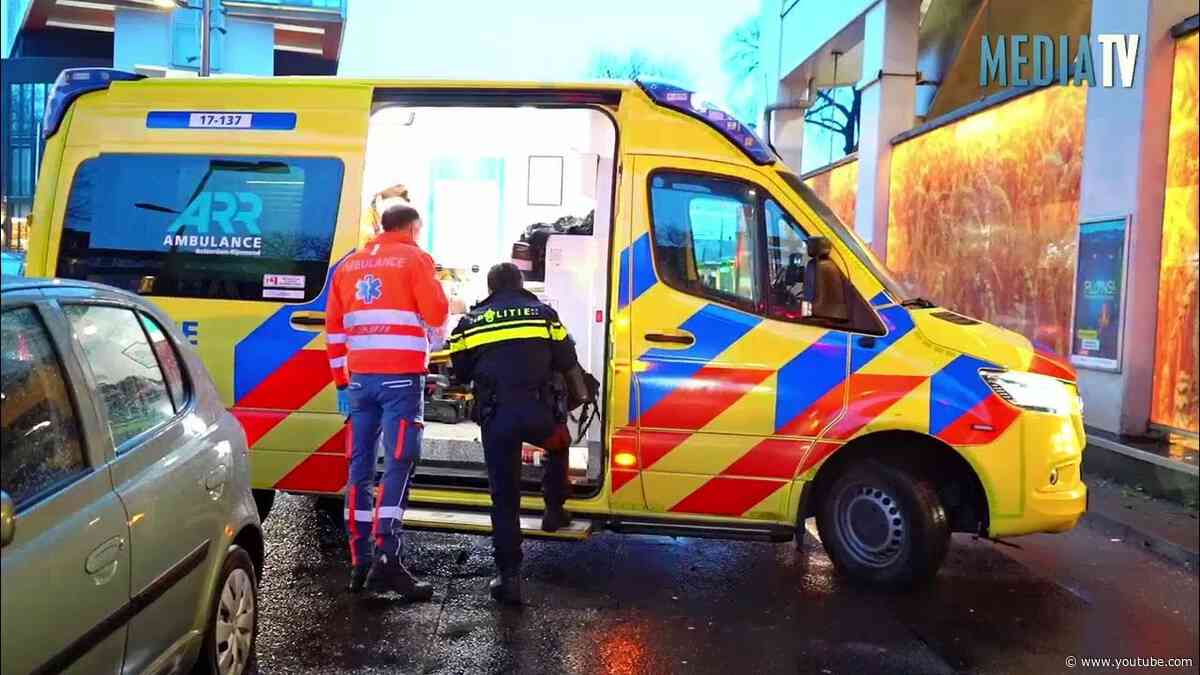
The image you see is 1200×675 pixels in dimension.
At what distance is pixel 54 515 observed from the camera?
2.64m

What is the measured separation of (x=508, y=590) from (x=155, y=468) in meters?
2.14

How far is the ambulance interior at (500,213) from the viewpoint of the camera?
6395 millimetres

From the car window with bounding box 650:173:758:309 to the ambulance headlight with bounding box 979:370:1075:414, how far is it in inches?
52.5

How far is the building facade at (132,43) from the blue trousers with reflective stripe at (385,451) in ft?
77.4

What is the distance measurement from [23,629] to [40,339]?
0.88m

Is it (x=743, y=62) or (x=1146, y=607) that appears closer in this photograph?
(x=1146, y=607)

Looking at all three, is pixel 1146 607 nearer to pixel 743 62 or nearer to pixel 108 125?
pixel 108 125

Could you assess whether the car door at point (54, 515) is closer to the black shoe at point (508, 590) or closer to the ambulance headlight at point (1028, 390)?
the black shoe at point (508, 590)

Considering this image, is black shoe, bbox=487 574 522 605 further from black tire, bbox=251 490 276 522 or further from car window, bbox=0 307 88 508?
car window, bbox=0 307 88 508

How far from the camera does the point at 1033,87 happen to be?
1000cm

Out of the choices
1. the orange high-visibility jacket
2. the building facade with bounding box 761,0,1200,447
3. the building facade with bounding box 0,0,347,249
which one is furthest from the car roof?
the building facade with bounding box 0,0,347,249

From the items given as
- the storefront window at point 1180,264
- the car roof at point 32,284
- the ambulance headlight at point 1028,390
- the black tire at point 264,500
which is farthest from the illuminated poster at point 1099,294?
the car roof at point 32,284

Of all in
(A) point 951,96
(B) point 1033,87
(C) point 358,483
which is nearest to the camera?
(C) point 358,483

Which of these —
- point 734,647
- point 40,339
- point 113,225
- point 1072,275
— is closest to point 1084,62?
point 1072,275
